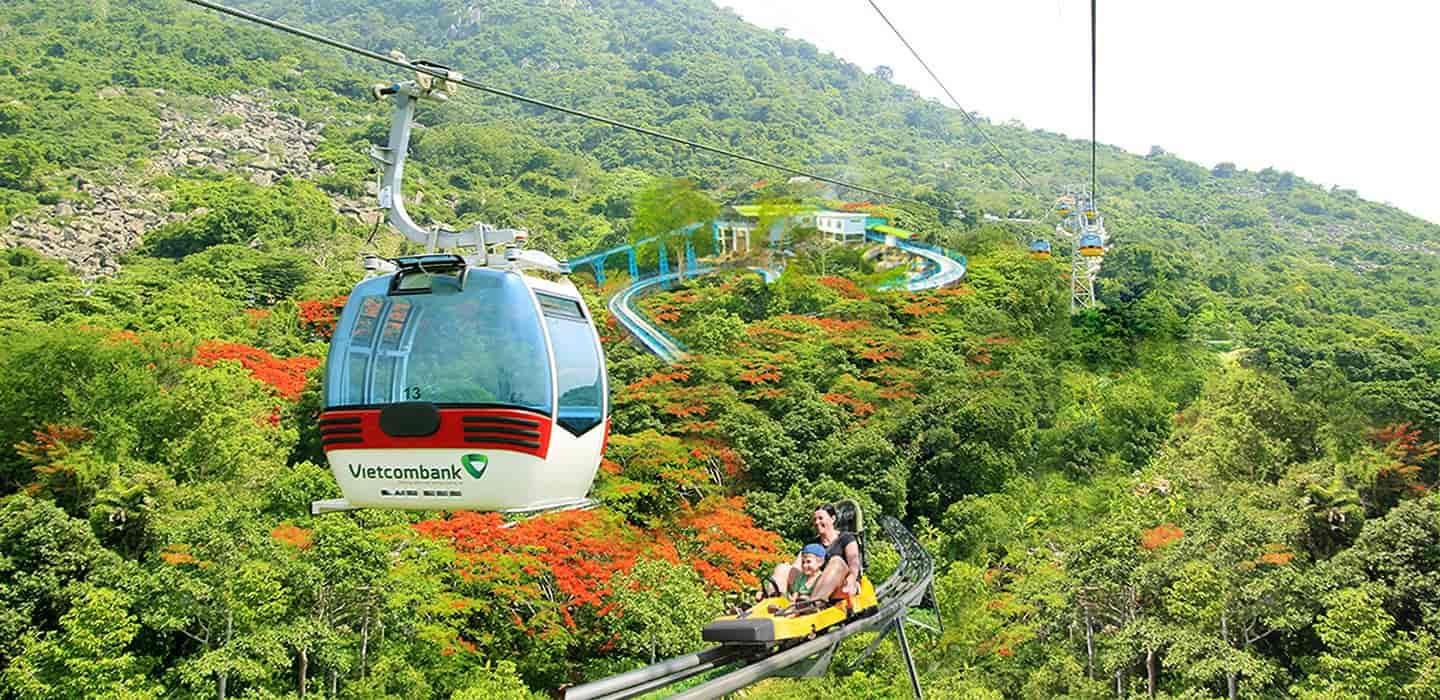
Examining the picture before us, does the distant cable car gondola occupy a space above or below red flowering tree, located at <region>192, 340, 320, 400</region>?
above

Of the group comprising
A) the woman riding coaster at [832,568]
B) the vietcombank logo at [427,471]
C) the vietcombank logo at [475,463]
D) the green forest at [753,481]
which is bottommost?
the green forest at [753,481]

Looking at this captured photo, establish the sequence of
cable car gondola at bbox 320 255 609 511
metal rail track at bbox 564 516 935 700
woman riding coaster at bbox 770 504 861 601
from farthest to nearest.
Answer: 1. woman riding coaster at bbox 770 504 861 601
2. cable car gondola at bbox 320 255 609 511
3. metal rail track at bbox 564 516 935 700

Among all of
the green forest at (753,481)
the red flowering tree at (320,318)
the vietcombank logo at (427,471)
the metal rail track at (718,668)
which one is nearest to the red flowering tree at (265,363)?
the green forest at (753,481)

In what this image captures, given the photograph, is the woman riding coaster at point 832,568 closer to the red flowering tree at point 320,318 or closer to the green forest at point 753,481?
the green forest at point 753,481

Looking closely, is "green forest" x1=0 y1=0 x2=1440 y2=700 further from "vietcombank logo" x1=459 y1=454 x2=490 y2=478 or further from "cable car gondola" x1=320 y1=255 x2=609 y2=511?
"vietcombank logo" x1=459 y1=454 x2=490 y2=478

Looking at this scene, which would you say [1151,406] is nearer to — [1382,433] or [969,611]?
[1382,433]

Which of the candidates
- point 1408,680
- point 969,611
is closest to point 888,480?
point 969,611

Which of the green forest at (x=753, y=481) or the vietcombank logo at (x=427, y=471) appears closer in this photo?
the vietcombank logo at (x=427, y=471)

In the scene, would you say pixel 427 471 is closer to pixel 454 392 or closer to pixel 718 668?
pixel 454 392

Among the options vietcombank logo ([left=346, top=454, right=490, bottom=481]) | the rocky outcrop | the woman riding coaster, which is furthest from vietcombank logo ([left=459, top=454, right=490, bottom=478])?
the rocky outcrop
